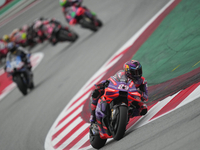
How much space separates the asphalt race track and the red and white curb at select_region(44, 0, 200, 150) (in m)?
0.27

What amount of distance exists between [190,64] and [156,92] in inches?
42.5

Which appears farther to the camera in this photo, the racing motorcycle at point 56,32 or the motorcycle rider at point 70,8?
the racing motorcycle at point 56,32

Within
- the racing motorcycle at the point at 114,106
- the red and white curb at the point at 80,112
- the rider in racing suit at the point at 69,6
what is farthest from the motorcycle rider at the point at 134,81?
the rider in racing suit at the point at 69,6

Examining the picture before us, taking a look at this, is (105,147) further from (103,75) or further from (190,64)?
(103,75)

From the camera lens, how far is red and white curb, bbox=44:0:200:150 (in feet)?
17.9

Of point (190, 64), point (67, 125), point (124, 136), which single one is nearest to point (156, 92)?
point (190, 64)

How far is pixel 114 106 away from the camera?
486 centimetres

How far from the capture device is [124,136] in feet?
17.1

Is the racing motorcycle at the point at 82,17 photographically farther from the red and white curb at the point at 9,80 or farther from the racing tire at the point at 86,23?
the red and white curb at the point at 9,80

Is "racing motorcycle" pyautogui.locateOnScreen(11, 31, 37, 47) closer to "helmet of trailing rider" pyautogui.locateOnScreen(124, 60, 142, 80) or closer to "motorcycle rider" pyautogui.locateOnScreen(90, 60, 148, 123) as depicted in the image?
"motorcycle rider" pyautogui.locateOnScreen(90, 60, 148, 123)

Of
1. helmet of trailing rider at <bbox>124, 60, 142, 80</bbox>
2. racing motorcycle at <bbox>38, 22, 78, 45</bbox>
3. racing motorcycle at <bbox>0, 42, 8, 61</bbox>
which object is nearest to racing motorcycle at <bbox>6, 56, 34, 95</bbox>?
racing motorcycle at <bbox>38, 22, 78, 45</bbox>

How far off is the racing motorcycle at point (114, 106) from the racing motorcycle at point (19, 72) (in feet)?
22.8

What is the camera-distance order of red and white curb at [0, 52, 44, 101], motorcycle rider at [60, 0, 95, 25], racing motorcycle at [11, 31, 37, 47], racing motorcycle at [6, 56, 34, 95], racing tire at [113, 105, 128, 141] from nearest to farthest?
racing tire at [113, 105, 128, 141], racing motorcycle at [6, 56, 34, 95], red and white curb at [0, 52, 44, 101], motorcycle rider at [60, 0, 95, 25], racing motorcycle at [11, 31, 37, 47]

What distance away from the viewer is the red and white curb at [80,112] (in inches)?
215
